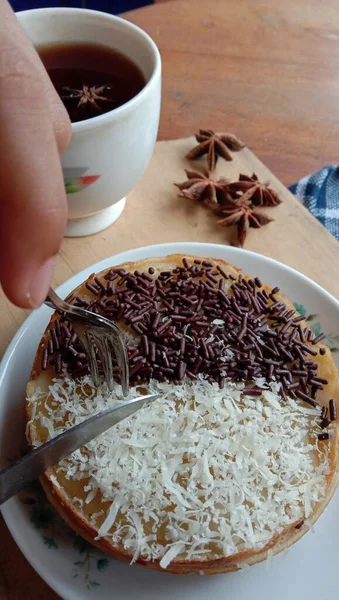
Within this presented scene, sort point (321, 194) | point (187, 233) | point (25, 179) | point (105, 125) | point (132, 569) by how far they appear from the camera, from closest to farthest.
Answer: point (25, 179), point (132, 569), point (105, 125), point (187, 233), point (321, 194)

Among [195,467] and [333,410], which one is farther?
[333,410]

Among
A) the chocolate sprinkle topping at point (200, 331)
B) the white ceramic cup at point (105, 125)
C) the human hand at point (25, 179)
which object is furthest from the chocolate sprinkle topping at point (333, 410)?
the white ceramic cup at point (105, 125)

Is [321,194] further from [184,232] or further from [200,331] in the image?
[200,331]

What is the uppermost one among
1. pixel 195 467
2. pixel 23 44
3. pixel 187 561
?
pixel 23 44

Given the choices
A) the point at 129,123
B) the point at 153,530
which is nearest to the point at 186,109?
the point at 129,123

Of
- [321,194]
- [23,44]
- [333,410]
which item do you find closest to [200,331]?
[333,410]

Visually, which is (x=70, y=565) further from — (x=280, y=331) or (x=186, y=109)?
(x=186, y=109)

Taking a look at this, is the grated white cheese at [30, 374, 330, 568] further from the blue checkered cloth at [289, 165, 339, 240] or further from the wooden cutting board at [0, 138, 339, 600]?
the blue checkered cloth at [289, 165, 339, 240]

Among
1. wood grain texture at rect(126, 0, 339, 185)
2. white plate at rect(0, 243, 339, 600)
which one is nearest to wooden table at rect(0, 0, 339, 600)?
wood grain texture at rect(126, 0, 339, 185)
